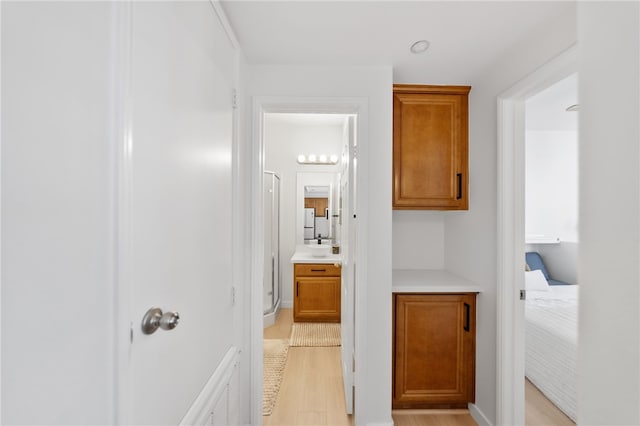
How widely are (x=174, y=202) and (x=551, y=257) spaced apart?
5.09 metres

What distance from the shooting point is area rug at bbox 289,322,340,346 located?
3.30m

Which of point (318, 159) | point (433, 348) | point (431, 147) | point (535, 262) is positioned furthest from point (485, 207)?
point (535, 262)

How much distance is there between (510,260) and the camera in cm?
186

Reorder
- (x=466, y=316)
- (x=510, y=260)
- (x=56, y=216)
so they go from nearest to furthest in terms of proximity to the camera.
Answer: (x=56, y=216)
(x=510, y=260)
(x=466, y=316)

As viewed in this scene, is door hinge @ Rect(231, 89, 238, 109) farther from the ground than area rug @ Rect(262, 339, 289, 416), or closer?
farther from the ground

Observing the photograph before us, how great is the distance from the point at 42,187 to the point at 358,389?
1.96 metres

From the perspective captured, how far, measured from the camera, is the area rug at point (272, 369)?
228cm

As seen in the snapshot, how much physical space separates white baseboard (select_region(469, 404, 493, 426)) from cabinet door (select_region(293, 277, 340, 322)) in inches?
73.2

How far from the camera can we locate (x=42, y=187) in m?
0.54

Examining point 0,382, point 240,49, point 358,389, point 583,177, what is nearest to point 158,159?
point 0,382

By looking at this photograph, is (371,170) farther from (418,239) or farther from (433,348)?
(433,348)

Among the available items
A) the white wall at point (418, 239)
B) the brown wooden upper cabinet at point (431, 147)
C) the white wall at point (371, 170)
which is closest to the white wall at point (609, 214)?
the white wall at point (371, 170)

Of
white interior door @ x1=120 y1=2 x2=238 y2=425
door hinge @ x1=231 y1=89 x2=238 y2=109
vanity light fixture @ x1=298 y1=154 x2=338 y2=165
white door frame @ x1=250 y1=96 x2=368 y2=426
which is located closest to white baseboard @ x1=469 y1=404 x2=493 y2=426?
white door frame @ x1=250 y1=96 x2=368 y2=426

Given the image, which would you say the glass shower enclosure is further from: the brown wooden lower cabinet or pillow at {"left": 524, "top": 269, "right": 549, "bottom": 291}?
pillow at {"left": 524, "top": 269, "right": 549, "bottom": 291}
